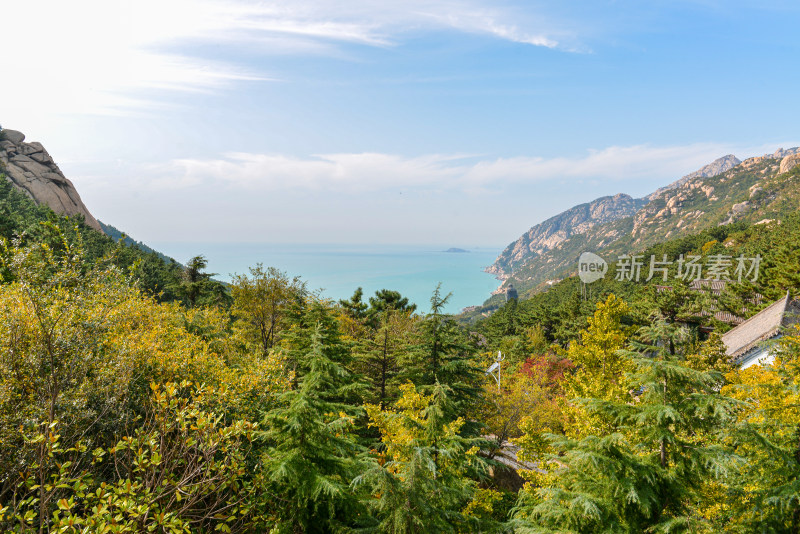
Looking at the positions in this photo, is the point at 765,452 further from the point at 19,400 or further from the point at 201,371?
the point at 19,400

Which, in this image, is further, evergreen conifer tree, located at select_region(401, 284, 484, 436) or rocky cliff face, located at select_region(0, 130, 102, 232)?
rocky cliff face, located at select_region(0, 130, 102, 232)

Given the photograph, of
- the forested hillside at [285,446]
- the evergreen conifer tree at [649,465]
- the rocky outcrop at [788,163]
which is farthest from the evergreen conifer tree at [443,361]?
the rocky outcrop at [788,163]

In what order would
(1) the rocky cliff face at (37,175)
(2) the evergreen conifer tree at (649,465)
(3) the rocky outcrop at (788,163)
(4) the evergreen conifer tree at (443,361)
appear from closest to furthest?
(2) the evergreen conifer tree at (649,465) → (4) the evergreen conifer tree at (443,361) → (1) the rocky cliff face at (37,175) → (3) the rocky outcrop at (788,163)

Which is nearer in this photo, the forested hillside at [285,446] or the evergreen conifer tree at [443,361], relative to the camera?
the forested hillside at [285,446]

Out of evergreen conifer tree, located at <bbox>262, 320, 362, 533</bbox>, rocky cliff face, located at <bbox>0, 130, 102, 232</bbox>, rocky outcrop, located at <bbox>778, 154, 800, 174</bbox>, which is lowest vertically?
evergreen conifer tree, located at <bbox>262, 320, 362, 533</bbox>

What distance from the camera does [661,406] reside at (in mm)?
7875

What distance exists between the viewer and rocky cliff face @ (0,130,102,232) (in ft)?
229

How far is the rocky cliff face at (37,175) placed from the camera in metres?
69.7

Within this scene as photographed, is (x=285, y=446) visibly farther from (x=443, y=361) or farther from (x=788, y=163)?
(x=788, y=163)

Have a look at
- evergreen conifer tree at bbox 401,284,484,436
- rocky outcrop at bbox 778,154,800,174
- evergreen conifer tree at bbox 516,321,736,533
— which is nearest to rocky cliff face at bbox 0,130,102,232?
evergreen conifer tree at bbox 401,284,484,436

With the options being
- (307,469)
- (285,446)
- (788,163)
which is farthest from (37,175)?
(788,163)

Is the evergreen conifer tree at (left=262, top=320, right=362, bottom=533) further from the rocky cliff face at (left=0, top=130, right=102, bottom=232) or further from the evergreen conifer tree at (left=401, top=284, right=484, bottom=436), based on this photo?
the rocky cliff face at (left=0, top=130, right=102, bottom=232)

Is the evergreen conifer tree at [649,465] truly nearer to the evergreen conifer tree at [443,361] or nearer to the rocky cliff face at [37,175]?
the evergreen conifer tree at [443,361]

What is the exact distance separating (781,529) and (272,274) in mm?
25655
